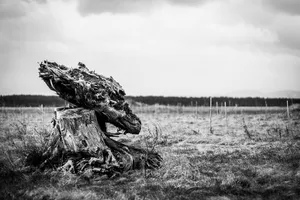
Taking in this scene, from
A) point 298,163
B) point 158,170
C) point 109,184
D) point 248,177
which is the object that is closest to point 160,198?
point 109,184

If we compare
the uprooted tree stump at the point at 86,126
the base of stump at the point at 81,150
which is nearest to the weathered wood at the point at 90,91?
the uprooted tree stump at the point at 86,126

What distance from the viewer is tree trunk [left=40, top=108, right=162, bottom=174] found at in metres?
6.29

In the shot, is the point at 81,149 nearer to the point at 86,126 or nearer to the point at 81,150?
the point at 81,150

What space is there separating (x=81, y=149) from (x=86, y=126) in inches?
22.8

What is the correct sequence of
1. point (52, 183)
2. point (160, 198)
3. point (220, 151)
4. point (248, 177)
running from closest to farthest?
point (160, 198), point (52, 183), point (248, 177), point (220, 151)

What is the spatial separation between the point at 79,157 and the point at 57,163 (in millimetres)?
609

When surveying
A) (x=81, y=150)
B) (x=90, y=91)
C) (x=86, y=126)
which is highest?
(x=90, y=91)

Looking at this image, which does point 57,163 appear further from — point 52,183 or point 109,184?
point 109,184

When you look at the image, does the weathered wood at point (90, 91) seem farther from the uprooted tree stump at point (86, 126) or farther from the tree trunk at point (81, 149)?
the tree trunk at point (81, 149)

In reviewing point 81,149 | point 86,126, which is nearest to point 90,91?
point 86,126

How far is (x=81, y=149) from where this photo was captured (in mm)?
6363

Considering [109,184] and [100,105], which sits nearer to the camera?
[109,184]

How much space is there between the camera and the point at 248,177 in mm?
6074

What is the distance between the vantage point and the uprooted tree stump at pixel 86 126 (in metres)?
6.37
